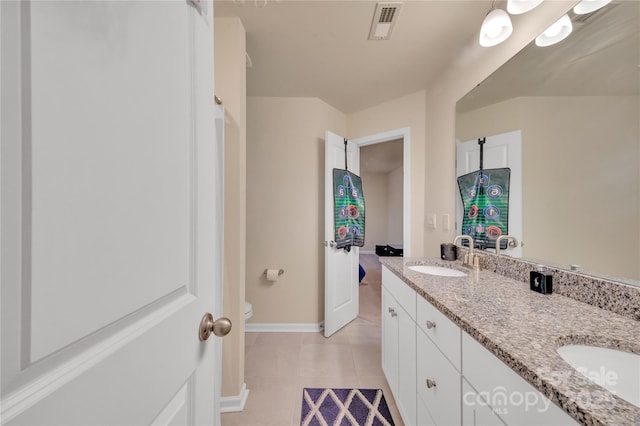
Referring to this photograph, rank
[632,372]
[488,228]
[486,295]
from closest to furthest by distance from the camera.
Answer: [632,372]
[486,295]
[488,228]

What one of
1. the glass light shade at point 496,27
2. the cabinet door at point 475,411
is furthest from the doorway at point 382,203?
the cabinet door at point 475,411

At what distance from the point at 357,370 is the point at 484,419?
4.14 ft

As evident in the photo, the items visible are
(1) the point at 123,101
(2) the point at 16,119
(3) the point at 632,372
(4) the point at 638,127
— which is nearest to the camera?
(2) the point at 16,119

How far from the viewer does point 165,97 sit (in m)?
0.48

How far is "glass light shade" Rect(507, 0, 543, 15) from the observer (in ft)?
3.55

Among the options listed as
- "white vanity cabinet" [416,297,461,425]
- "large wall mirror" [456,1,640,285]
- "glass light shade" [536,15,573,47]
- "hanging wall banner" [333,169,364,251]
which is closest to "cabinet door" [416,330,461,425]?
"white vanity cabinet" [416,297,461,425]

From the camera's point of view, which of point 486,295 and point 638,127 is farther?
point 486,295

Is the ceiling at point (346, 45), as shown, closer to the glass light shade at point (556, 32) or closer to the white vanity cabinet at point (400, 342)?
the glass light shade at point (556, 32)

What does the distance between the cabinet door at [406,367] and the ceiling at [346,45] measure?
5.75 feet

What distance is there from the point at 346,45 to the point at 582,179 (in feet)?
5.03

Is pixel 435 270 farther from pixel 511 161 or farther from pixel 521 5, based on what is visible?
pixel 521 5

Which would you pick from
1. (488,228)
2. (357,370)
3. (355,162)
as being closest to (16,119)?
(488,228)

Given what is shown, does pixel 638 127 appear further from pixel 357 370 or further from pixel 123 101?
pixel 357 370

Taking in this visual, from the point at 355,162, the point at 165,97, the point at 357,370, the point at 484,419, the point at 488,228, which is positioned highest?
the point at 355,162
